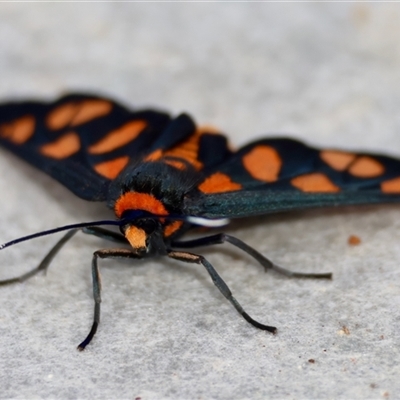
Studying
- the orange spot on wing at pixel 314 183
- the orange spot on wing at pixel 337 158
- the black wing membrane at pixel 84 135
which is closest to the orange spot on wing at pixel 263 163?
the orange spot on wing at pixel 314 183

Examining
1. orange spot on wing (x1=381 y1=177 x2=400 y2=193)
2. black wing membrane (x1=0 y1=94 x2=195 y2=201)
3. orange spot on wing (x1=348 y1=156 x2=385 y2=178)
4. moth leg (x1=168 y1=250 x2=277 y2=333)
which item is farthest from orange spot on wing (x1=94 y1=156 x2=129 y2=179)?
orange spot on wing (x1=381 y1=177 x2=400 y2=193)

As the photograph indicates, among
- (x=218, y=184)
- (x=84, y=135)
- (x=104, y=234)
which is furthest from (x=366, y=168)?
(x=84, y=135)

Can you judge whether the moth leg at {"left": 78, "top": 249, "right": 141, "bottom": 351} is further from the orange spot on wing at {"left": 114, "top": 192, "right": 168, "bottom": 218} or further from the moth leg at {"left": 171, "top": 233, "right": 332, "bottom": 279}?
the moth leg at {"left": 171, "top": 233, "right": 332, "bottom": 279}

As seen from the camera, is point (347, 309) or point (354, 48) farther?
point (354, 48)

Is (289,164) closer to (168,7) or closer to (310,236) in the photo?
(310,236)

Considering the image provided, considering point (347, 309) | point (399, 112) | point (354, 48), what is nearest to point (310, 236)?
point (347, 309)

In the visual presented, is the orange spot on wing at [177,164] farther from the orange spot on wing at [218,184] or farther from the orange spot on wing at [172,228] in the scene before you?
the orange spot on wing at [172,228]
